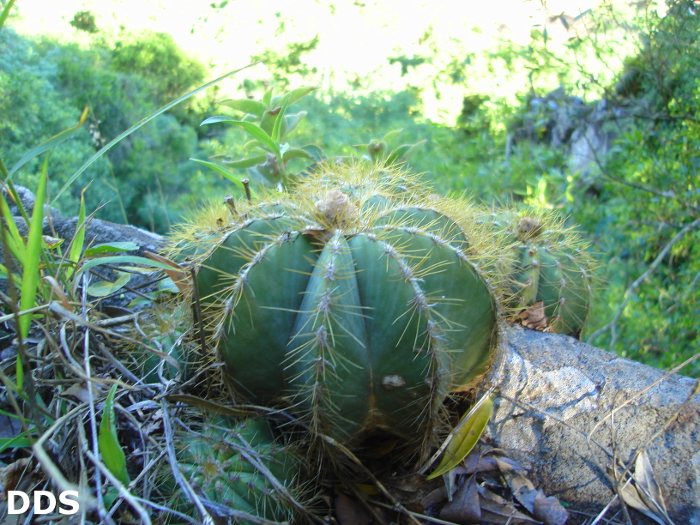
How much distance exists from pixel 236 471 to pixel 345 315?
0.88 feet

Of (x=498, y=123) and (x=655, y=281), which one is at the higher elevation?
(x=498, y=123)

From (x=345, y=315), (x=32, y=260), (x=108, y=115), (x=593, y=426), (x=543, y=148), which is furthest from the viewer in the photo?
(x=543, y=148)

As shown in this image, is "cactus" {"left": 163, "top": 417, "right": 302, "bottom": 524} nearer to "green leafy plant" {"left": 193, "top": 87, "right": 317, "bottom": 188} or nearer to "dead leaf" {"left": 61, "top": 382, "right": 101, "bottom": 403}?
"dead leaf" {"left": 61, "top": 382, "right": 101, "bottom": 403}

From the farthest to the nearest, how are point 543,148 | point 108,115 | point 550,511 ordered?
point 543,148 < point 108,115 < point 550,511

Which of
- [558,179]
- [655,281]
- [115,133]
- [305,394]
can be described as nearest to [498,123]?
[558,179]

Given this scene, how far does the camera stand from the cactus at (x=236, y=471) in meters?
0.66

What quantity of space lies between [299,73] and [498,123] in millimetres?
1554

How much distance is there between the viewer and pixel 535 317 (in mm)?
1272

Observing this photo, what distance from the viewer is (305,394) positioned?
2.38ft

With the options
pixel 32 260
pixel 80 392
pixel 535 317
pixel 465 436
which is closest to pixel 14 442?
pixel 80 392

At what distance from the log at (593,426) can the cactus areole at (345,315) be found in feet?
0.56

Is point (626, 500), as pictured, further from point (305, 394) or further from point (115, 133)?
point (115, 133)

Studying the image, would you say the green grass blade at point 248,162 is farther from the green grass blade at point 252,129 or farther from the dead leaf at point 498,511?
the dead leaf at point 498,511

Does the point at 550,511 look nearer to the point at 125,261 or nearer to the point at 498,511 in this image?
the point at 498,511
